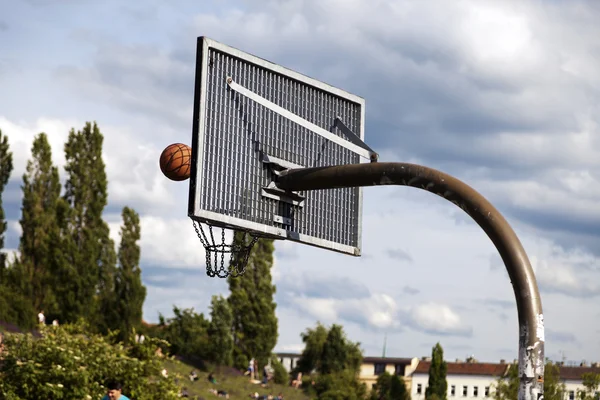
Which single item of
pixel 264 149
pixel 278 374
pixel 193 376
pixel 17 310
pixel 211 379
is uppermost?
pixel 17 310

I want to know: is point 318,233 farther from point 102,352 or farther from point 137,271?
point 137,271

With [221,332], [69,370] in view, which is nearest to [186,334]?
[221,332]

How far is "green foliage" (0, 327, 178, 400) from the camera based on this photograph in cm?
3059

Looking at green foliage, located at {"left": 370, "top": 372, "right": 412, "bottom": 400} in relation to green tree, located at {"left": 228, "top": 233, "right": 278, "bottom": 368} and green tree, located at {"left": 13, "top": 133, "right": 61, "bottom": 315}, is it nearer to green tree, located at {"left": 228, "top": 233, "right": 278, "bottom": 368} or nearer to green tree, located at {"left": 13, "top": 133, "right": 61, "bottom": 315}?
green tree, located at {"left": 228, "top": 233, "right": 278, "bottom": 368}

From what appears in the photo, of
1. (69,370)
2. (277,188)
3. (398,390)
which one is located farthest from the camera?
(398,390)

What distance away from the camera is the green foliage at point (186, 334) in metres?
64.4

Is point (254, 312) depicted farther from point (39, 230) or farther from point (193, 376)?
point (39, 230)

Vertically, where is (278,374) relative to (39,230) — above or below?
below

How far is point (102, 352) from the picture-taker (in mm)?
32750

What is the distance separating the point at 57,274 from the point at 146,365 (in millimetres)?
20558

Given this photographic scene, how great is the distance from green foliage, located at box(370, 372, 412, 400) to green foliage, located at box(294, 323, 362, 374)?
2319mm

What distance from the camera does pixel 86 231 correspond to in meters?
54.0

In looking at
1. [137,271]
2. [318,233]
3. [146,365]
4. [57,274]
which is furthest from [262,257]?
[318,233]

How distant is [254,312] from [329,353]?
14478mm
